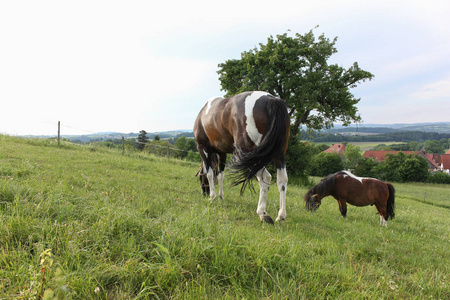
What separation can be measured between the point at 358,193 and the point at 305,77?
14436mm

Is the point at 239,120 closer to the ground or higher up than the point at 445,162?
higher up

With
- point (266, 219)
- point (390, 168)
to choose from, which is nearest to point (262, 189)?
point (266, 219)

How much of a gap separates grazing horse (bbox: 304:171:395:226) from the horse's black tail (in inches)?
101

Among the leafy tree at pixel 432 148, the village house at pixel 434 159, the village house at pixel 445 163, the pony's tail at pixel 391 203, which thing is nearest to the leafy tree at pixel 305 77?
the pony's tail at pixel 391 203

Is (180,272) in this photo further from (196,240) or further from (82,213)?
(82,213)

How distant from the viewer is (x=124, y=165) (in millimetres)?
8828

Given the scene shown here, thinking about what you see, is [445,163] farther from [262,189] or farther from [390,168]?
[262,189]

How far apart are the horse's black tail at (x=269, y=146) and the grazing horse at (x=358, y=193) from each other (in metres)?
2.55

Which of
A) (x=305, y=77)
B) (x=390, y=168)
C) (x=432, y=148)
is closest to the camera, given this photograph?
(x=305, y=77)

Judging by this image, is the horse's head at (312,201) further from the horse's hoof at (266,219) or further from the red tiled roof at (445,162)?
the red tiled roof at (445,162)

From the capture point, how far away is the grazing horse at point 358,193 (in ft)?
17.8

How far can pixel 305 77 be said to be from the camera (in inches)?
699

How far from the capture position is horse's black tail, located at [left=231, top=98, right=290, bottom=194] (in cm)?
352

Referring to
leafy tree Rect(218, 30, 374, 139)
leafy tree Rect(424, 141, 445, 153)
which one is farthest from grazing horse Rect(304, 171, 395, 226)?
leafy tree Rect(424, 141, 445, 153)
